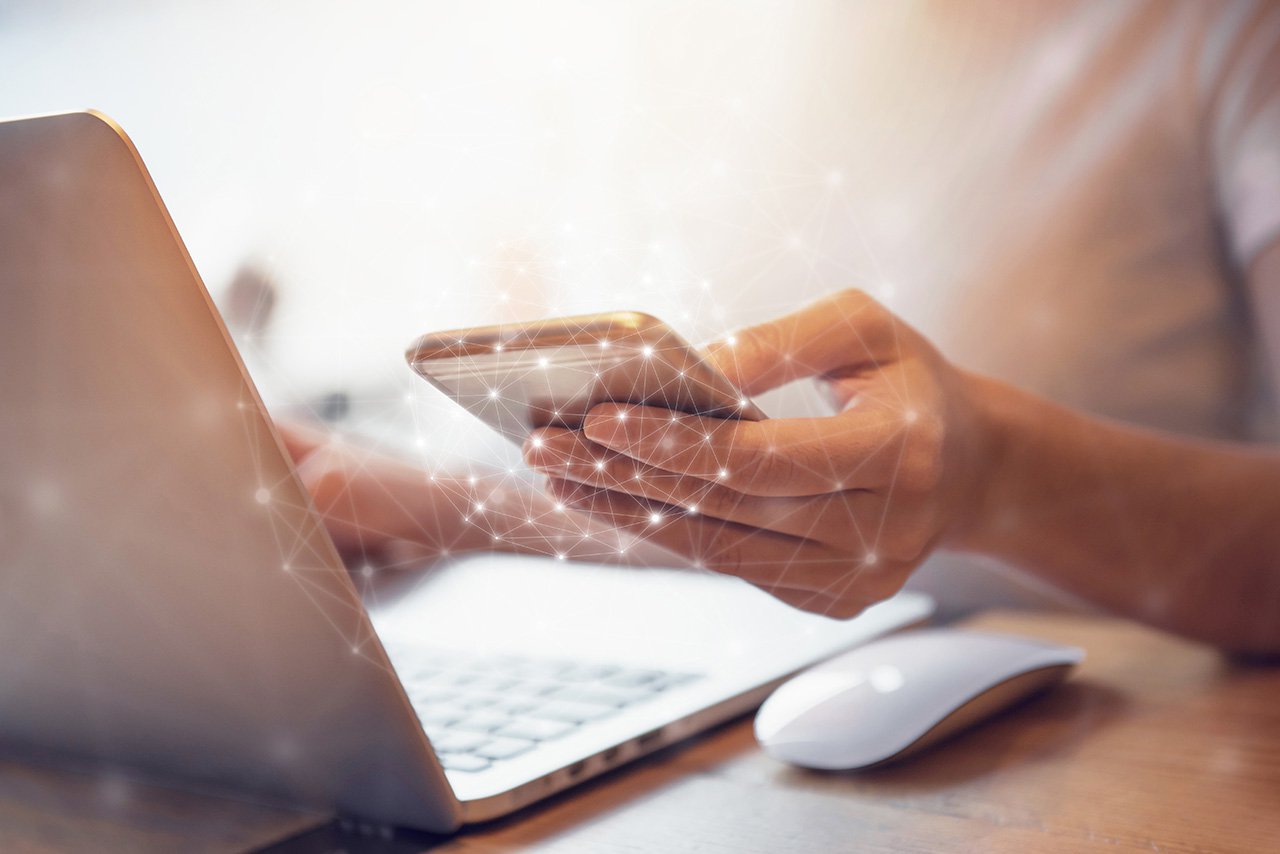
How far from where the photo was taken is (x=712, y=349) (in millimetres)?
282

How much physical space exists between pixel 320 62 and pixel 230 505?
346 millimetres

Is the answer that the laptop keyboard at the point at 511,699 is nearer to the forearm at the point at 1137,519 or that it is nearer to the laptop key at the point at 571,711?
the laptop key at the point at 571,711

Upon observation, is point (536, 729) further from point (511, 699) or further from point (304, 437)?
point (304, 437)

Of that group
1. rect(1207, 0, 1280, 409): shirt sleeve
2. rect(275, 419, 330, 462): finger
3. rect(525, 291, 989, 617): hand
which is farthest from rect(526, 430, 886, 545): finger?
rect(1207, 0, 1280, 409): shirt sleeve

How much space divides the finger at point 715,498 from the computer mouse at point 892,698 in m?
0.06

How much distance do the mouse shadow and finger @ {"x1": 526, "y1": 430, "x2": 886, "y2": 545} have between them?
84 millimetres

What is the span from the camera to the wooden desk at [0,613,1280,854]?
0.28 metres

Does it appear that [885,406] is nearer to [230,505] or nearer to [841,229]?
[230,505]

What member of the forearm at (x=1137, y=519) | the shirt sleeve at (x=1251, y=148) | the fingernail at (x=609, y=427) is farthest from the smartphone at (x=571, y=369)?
the shirt sleeve at (x=1251, y=148)

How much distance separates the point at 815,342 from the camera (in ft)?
1.06

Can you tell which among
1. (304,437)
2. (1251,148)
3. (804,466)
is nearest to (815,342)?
(804,466)

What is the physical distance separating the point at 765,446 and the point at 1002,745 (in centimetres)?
17

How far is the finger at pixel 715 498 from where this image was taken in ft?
0.88

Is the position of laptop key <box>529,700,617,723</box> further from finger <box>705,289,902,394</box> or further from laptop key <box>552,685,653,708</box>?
finger <box>705,289,902,394</box>
